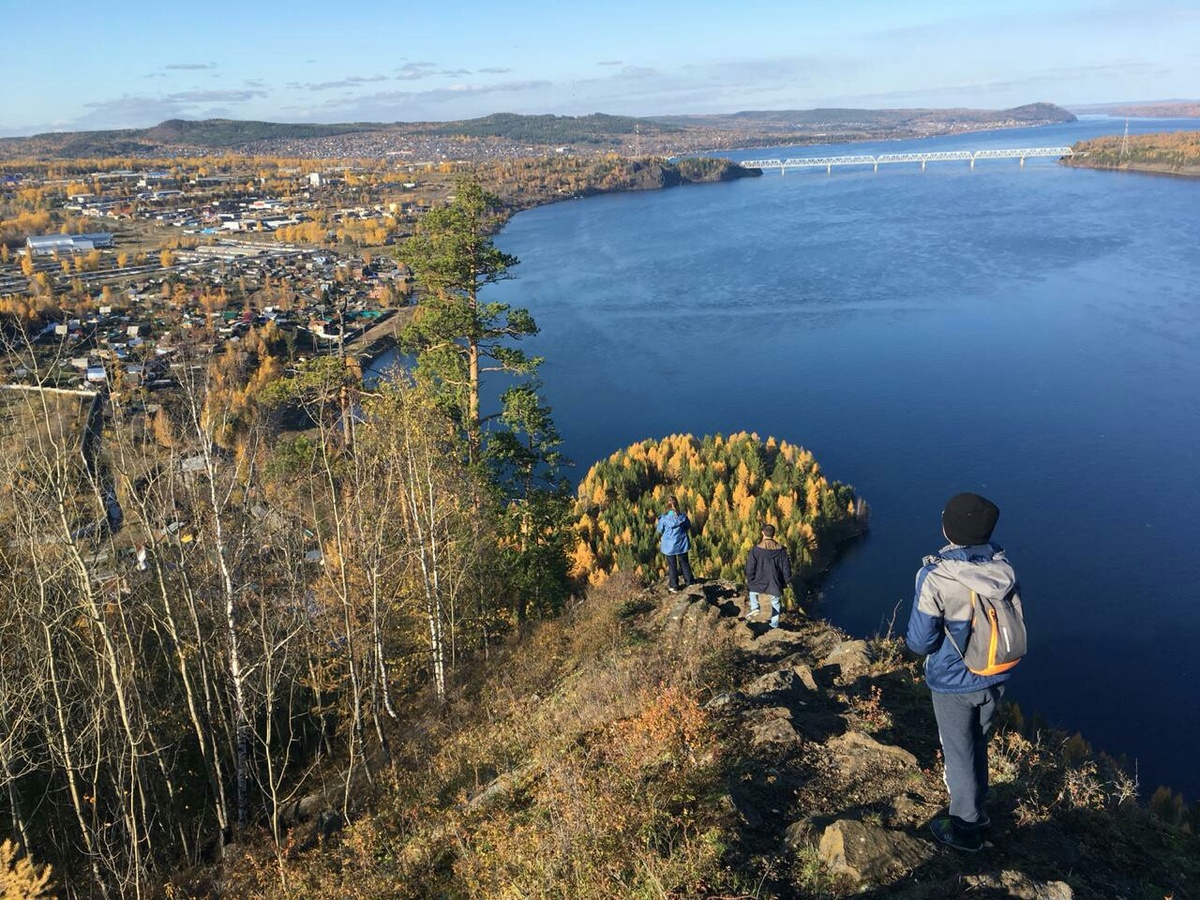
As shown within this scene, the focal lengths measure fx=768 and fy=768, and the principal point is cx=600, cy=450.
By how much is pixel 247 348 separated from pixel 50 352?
340 inches

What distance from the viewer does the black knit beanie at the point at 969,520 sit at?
3.37 m

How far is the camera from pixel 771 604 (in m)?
7.84

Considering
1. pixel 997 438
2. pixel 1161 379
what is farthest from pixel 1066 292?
pixel 997 438

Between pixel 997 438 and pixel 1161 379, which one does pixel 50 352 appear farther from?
pixel 1161 379

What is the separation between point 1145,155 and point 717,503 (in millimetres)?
103917

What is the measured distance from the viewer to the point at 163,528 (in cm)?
701

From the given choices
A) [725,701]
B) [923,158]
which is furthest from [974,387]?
[923,158]

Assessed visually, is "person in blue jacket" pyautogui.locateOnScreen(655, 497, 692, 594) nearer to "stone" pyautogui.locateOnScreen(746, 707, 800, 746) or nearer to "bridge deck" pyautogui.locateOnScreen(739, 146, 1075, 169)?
"stone" pyautogui.locateOnScreen(746, 707, 800, 746)

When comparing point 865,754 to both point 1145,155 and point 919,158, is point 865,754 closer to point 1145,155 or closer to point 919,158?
point 1145,155

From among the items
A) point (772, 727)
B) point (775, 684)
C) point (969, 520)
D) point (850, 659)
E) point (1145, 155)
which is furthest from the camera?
point (1145, 155)

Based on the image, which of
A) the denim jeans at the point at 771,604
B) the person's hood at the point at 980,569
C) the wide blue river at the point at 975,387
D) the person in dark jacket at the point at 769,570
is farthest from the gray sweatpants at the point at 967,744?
the wide blue river at the point at 975,387

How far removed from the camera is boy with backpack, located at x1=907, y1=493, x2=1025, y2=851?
Result: 11.1ft

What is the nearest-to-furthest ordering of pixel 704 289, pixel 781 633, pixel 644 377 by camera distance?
pixel 781 633, pixel 644 377, pixel 704 289

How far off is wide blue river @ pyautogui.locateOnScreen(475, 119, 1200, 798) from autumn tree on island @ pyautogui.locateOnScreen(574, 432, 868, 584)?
1330 mm
